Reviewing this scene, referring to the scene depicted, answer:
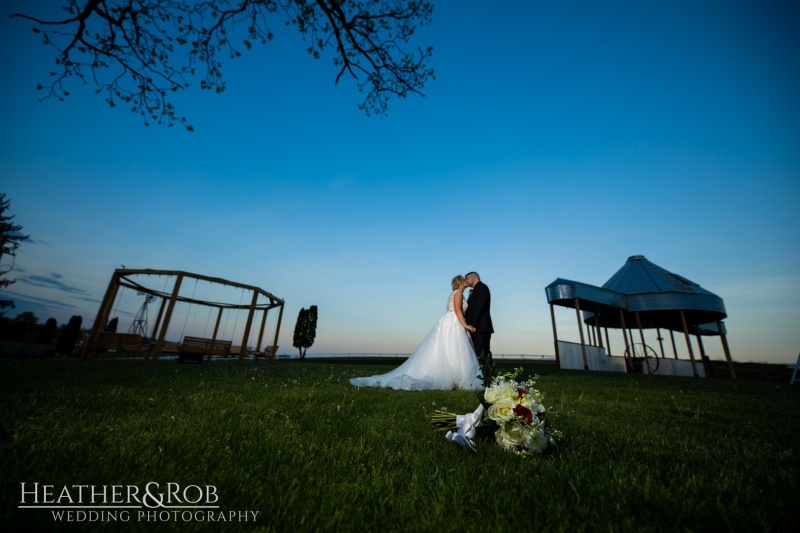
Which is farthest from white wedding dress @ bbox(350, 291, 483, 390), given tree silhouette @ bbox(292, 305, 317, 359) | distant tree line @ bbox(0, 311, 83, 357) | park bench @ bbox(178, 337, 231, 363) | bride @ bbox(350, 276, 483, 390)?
tree silhouette @ bbox(292, 305, 317, 359)

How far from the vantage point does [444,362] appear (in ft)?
27.7

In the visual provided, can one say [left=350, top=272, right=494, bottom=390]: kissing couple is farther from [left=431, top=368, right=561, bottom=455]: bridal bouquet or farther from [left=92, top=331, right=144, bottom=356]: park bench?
[left=92, top=331, right=144, bottom=356]: park bench

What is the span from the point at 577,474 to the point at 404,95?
8.95m

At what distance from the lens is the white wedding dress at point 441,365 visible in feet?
25.5

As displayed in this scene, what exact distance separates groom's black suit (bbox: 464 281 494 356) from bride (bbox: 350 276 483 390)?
0.72 ft

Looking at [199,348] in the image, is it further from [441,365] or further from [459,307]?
[459,307]

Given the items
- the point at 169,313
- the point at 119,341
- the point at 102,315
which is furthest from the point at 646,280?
the point at 102,315

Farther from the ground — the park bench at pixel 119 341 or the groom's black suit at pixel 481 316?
the groom's black suit at pixel 481 316

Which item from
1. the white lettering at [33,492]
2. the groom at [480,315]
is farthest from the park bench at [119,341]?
the white lettering at [33,492]

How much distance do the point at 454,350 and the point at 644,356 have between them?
20.5 metres

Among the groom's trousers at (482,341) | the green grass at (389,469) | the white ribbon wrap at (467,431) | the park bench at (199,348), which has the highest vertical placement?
the groom's trousers at (482,341)

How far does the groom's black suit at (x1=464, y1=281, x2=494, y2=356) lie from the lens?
8453mm

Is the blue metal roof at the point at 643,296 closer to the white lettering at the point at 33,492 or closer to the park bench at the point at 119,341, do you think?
the white lettering at the point at 33,492

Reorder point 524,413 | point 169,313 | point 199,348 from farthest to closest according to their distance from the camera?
1. point 199,348
2. point 169,313
3. point 524,413
